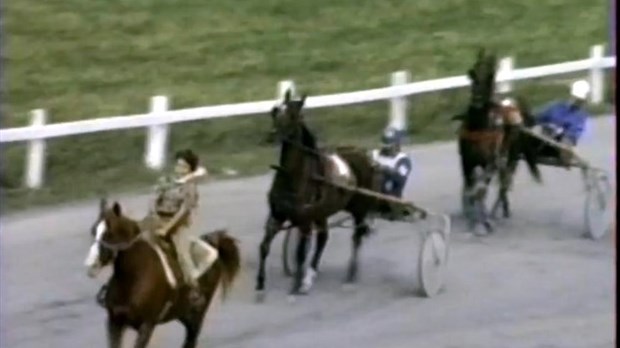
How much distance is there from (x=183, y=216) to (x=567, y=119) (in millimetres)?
3137

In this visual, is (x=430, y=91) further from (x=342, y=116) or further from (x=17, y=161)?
(x=17, y=161)

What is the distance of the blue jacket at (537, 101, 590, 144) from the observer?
26.5ft

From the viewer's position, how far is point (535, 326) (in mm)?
6473

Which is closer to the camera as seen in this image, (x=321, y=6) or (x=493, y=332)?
(x=493, y=332)

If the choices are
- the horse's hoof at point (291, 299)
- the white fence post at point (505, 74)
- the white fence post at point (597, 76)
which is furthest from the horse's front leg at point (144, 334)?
the white fence post at point (597, 76)

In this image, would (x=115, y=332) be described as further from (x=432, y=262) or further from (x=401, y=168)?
(x=401, y=168)

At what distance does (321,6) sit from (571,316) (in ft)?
19.4

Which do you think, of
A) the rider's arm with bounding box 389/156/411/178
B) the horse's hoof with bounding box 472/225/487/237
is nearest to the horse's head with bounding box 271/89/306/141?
the rider's arm with bounding box 389/156/411/178

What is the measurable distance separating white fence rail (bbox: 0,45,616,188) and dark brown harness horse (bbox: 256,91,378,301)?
1.81 m

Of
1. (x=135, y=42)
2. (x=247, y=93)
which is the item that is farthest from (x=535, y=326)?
(x=135, y=42)

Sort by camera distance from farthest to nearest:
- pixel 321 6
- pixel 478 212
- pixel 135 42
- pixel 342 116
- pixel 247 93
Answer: pixel 321 6 → pixel 135 42 → pixel 247 93 → pixel 342 116 → pixel 478 212

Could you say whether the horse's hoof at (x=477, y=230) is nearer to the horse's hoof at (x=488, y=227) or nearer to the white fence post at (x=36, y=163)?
the horse's hoof at (x=488, y=227)

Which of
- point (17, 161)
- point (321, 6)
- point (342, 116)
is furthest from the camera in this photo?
point (321, 6)

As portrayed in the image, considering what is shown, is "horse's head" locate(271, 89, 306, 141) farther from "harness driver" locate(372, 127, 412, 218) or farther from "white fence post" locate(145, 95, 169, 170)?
"white fence post" locate(145, 95, 169, 170)
